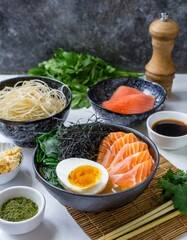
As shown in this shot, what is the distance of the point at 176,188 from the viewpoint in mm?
1078

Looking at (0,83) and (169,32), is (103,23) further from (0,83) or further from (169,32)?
(0,83)

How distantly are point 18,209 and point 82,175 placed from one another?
18cm

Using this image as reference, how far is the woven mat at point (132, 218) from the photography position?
1.02 metres

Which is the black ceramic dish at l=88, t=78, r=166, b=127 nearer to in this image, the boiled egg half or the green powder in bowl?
the boiled egg half

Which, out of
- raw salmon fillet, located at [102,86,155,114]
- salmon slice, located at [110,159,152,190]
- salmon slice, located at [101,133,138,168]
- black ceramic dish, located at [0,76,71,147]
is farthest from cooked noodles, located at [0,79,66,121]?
salmon slice, located at [110,159,152,190]

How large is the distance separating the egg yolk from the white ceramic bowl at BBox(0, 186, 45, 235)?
96 millimetres

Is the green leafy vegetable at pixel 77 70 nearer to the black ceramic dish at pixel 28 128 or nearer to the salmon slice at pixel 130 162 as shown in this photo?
the black ceramic dish at pixel 28 128

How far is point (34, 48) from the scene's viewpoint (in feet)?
6.26

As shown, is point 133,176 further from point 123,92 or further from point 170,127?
point 123,92

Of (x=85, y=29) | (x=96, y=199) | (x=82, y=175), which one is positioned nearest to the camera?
(x=96, y=199)

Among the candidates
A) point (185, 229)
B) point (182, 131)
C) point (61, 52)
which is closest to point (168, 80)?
point (182, 131)

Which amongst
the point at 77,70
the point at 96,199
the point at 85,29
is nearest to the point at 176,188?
the point at 96,199

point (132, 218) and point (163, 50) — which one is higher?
point (163, 50)

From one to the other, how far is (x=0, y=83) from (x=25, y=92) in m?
0.14
